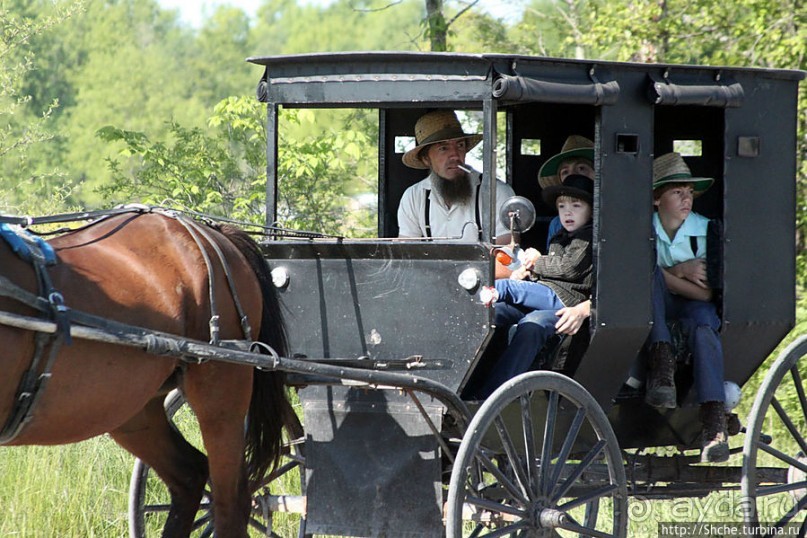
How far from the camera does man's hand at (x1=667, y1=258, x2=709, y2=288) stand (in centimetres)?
559

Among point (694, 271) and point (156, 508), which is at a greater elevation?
point (694, 271)

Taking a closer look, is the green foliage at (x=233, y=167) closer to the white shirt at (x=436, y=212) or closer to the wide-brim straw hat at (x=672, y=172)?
the white shirt at (x=436, y=212)

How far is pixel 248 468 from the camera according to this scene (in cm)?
491

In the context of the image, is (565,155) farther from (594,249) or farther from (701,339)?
(701,339)

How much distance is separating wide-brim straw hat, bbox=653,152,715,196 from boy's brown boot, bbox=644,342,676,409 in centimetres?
81

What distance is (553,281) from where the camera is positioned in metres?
5.34

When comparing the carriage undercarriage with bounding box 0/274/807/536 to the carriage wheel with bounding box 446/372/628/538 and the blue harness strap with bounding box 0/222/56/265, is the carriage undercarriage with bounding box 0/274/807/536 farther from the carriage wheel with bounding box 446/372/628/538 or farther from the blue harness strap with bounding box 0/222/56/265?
the blue harness strap with bounding box 0/222/56/265

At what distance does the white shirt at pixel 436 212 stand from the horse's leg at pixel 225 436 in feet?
4.87

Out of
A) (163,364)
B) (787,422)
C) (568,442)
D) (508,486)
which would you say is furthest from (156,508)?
(787,422)

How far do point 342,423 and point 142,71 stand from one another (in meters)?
41.7

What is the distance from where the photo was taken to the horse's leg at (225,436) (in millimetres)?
4656

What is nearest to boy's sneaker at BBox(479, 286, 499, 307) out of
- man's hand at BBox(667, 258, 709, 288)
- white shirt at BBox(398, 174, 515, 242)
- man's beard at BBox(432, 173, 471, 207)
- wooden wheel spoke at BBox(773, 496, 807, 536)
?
white shirt at BBox(398, 174, 515, 242)

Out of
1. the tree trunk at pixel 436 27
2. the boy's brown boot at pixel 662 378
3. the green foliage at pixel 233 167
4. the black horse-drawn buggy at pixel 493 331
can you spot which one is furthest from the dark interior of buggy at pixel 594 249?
the tree trunk at pixel 436 27

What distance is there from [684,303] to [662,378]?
0.49m
